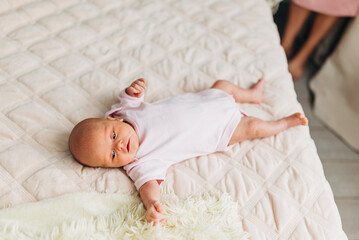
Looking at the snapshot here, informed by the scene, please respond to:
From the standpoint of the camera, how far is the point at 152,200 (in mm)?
822

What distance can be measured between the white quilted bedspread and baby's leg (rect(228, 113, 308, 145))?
24 millimetres

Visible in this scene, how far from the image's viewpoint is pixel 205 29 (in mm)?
1377

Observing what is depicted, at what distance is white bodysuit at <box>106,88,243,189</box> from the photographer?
937 mm

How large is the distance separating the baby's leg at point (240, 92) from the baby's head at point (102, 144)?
360mm

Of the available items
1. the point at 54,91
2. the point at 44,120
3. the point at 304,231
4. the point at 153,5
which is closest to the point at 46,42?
the point at 54,91

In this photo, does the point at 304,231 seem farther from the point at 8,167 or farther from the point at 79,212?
the point at 8,167

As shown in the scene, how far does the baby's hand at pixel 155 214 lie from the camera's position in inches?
30.6

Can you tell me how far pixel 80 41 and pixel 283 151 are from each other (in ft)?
2.59

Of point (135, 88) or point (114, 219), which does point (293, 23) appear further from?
point (114, 219)

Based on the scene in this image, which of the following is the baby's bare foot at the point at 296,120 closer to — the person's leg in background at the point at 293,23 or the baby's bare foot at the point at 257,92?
the baby's bare foot at the point at 257,92

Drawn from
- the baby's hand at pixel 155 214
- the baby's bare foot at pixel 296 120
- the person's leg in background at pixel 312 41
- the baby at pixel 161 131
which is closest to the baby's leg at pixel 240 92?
the baby at pixel 161 131

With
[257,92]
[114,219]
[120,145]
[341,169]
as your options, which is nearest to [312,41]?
[341,169]

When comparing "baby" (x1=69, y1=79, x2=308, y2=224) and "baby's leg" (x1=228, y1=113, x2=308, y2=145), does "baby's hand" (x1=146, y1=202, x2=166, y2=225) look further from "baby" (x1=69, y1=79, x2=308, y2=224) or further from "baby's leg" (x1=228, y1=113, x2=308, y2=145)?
"baby's leg" (x1=228, y1=113, x2=308, y2=145)

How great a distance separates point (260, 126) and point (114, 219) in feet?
1.60
